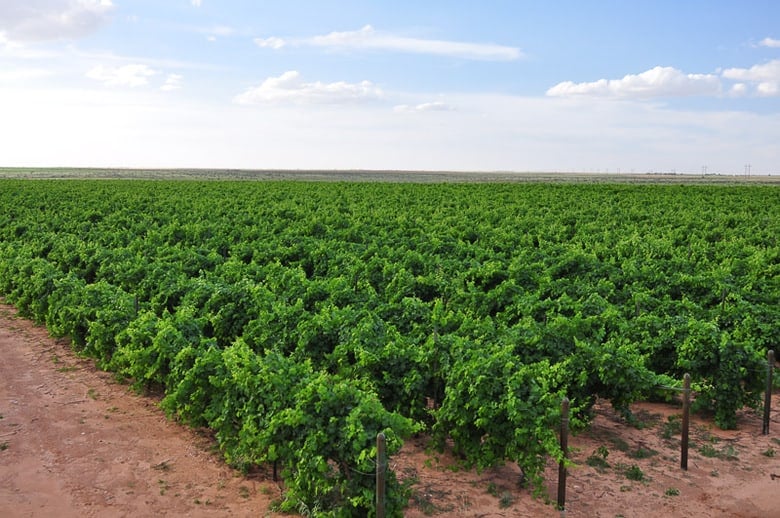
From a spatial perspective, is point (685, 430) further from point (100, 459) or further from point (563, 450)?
point (100, 459)

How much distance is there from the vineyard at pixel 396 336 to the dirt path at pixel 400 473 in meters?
0.43

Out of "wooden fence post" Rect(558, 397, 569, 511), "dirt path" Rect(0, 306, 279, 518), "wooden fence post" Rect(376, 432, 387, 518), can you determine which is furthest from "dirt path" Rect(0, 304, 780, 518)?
"wooden fence post" Rect(376, 432, 387, 518)

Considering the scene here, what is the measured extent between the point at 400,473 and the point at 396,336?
2.17 m

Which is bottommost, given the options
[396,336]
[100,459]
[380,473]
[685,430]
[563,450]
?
[100,459]

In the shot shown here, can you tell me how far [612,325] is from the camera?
1284cm

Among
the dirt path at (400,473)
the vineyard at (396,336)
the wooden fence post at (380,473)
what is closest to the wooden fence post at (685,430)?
the dirt path at (400,473)

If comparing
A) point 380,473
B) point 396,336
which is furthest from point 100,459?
point 380,473

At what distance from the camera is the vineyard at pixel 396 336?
332 inches

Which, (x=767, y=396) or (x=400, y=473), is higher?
(x=767, y=396)

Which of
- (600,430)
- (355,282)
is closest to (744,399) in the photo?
(600,430)

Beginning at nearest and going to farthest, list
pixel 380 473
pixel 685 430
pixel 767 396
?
pixel 380 473, pixel 685 430, pixel 767 396

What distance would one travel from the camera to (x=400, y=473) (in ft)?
31.6

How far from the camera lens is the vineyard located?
8430 millimetres

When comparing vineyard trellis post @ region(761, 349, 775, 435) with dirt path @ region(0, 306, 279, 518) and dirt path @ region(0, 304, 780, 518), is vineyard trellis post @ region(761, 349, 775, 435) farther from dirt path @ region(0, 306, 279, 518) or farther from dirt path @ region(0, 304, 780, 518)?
dirt path @ region(0, 306, 279, 518)
